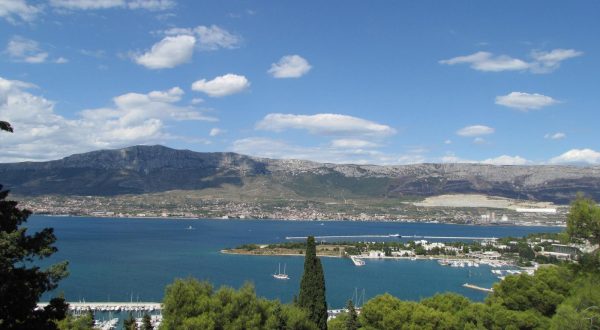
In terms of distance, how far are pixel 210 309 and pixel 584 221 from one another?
913 cm

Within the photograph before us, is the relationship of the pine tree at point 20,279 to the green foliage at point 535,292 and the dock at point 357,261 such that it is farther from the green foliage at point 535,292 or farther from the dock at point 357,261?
the dock at point 357,261

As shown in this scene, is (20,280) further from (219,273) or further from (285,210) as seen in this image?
(285,210)

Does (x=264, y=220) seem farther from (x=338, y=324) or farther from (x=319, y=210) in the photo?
(x=338, y=324)

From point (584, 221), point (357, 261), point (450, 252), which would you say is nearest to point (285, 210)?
point (450, 252)

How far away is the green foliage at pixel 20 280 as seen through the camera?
6.44 metres

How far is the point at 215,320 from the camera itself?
43.7ft

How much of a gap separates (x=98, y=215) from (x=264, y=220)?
54.3 meters

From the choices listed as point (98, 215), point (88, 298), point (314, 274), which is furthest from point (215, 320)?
point (98, 215)

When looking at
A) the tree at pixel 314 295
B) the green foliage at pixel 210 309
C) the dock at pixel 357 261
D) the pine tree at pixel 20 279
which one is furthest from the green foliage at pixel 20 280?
the dock at pixel 357 261

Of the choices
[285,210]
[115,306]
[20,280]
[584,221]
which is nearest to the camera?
[20,280]

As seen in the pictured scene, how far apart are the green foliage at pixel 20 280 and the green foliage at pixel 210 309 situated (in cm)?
614

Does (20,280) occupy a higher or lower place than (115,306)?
higher

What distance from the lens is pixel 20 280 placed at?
6.59m

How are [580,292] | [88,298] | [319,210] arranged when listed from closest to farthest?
1. [580,292]
2. [88,298]
3. [319,210]
